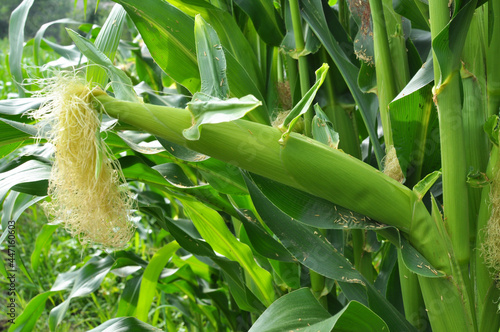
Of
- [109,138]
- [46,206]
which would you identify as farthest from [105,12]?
[46,206]

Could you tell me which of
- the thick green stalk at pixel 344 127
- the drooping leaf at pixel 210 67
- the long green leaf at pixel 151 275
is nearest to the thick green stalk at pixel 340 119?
the thick green stalk at pixel 344 127

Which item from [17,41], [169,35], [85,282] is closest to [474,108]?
[169,35]

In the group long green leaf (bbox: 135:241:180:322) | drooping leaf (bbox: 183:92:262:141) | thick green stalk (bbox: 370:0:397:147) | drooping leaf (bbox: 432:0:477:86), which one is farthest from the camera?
long green leaf (bbox: 135:241:180:322)

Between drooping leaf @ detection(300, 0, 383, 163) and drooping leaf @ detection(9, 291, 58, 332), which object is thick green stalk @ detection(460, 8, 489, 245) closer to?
drooping leaf @ detection(300, 0, 383, 163)

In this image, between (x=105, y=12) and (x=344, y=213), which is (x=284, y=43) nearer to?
(x=344, y=213)

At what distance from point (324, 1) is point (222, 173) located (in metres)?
0.33

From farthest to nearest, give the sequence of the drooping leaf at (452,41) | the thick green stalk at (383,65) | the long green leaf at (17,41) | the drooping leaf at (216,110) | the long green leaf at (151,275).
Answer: the long green leaf at (151,275)
the long green leaf at (17,41)
the thick green stalk at (383,65)
the drooping leaf at (452,41)
the drooping leaf at (216,110)

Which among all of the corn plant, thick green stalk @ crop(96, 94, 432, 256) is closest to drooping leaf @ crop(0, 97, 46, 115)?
the corn plant

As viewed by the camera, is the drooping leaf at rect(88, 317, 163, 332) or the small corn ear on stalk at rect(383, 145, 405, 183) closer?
the small corn ear on stalk at rect(383, 145, 405, 183)

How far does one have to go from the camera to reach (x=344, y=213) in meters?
0.54

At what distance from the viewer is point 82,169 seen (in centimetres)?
46

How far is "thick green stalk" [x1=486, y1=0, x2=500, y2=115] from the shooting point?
56 centimetres

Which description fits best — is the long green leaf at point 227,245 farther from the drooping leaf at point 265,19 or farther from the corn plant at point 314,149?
the drooping leaf at point 265,19

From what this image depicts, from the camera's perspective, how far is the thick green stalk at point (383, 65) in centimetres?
59
